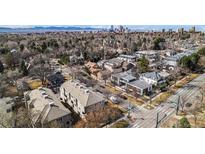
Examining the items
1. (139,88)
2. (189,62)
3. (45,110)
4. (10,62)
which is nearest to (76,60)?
(10,62)

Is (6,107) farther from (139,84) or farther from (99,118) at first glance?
(139,84)

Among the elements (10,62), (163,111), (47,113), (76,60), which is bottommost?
(163,111)

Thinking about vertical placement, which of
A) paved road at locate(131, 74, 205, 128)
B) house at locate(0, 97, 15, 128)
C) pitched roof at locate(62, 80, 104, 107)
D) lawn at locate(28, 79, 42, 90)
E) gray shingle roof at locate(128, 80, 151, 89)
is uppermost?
pitched roof at locate(62, 80, 104, 107)

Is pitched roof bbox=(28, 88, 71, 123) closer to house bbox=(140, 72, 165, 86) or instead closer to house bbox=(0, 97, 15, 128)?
house bbox=(0, 97, 15, 128)

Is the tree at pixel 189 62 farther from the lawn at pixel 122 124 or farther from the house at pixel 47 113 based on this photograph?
the house at pixel 47 113

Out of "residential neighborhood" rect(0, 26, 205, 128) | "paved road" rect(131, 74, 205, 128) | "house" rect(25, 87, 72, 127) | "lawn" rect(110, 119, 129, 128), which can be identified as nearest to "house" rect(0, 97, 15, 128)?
"residential neighborhood" rect(0, 26, 205, 128)

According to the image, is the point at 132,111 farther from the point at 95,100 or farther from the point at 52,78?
the point at 52,78

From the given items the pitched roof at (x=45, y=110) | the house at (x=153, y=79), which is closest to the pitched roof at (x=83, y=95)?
the pitched roof at (x=45, y=110)
